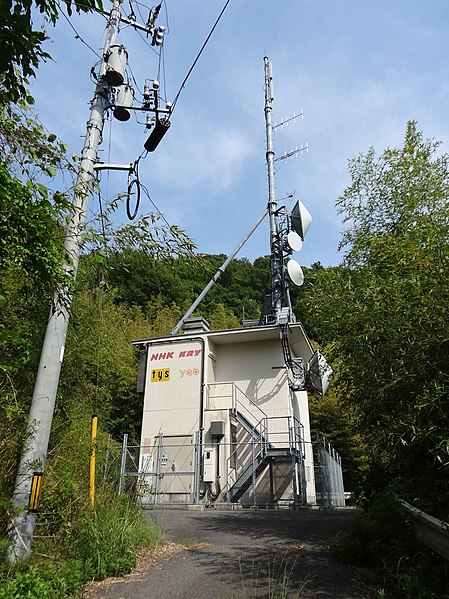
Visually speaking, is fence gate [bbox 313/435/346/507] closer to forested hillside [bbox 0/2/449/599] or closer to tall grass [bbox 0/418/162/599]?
forested hillside [bbox 0/2/449/599]

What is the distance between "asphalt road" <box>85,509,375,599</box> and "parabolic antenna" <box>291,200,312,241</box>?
1016 centimetres

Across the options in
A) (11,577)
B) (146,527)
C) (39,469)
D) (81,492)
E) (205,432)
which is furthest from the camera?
(205,432)

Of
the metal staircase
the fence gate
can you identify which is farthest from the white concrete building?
the fence gate

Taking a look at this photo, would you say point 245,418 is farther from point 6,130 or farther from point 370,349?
point 6,130

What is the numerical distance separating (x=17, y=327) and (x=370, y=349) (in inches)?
155

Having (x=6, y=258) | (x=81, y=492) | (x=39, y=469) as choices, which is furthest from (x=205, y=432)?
(x=6, y=258)

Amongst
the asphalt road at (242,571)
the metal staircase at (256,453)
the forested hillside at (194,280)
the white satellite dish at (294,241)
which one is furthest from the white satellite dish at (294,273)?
the asphalt road at (242,571)

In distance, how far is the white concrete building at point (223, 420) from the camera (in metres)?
13.9

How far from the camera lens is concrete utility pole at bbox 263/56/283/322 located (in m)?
17.1

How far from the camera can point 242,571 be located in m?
4.74

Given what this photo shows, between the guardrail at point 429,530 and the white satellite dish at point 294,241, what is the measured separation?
33.6 feet

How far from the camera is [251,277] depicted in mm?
31453

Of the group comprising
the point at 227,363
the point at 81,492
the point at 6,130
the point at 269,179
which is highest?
the point at 269,179

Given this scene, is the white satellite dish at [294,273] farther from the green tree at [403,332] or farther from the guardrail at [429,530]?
the guardrail at [429,530]
